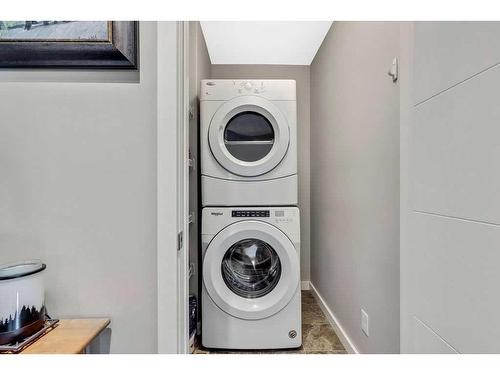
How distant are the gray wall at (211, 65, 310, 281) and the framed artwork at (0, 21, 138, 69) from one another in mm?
2208

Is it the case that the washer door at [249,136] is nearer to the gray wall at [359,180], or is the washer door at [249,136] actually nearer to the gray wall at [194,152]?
the gray wall at [194,152]

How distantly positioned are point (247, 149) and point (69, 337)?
1.44 meters

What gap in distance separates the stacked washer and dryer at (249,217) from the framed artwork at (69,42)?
3.42 ft

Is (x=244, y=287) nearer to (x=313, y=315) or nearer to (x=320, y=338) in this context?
(x=320, y=338)

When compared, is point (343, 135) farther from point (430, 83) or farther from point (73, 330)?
Answer: point (73, 330)

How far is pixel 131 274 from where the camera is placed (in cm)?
92

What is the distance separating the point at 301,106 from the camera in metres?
3.06

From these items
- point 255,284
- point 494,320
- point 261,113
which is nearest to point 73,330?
point 494,320

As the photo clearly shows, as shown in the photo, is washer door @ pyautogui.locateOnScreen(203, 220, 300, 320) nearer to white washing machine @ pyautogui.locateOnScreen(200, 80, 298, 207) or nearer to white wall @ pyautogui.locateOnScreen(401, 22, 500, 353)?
white washing machine @ pyautogui.locateOnScreen(200, 80, 298, 207)

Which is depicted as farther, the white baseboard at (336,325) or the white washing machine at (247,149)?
the white washing machine at (247,149)

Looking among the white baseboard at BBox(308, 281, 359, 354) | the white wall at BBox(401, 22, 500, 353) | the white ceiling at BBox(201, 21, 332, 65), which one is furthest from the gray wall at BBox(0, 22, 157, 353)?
the white ceiling at BBox(201, 21, 332, 65)

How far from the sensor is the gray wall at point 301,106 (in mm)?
3025

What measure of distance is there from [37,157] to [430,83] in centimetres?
107

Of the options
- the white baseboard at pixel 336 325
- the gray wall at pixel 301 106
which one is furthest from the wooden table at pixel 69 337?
the gray wall at pixel 301 106
